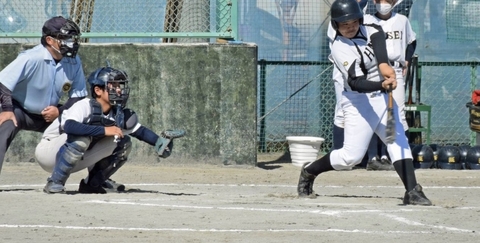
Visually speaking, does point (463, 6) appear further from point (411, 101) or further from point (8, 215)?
point (8, 215)

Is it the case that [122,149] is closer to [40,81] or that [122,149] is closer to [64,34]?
[40,81]

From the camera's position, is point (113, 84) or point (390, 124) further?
point (113, 84)

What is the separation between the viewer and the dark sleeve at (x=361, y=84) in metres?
7.89

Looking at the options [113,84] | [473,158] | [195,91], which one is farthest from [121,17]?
[473,158]

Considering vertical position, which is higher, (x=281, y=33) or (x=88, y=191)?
(x=281, y=33)

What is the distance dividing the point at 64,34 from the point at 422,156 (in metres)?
5.25

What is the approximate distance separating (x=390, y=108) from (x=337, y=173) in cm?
395

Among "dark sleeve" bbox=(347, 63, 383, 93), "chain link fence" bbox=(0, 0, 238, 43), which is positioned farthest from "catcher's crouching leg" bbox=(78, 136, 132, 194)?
"chain link fence" bbox=(0, 0, 238, 43)

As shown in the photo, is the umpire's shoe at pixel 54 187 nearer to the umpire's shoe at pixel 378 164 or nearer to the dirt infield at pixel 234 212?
the dirt infield at pixel 234 212

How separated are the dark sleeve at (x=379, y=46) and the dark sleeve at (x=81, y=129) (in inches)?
91.6

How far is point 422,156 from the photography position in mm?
12445

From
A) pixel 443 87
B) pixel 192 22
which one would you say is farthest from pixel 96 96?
pixel 443 87

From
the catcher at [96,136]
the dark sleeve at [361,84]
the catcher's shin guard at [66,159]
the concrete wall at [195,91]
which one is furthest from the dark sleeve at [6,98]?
the concrete wall at [195,91]

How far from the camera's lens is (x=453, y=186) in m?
10.6
